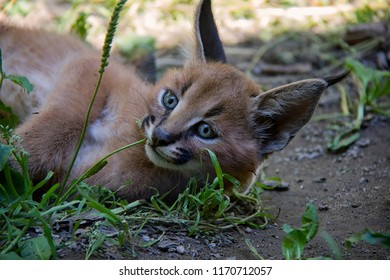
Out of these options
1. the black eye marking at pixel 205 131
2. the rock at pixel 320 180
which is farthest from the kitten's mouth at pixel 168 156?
the rock at pixel 320 180

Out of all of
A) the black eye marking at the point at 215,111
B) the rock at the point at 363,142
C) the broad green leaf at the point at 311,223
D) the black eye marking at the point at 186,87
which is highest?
the black eye marking at the point at 186,87

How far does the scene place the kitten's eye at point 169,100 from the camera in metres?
3.97

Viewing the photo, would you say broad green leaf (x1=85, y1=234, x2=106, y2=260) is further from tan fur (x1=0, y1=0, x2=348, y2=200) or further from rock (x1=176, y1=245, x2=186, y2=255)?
tan fur (x1=0, y1=0, x2=348, y2=200)

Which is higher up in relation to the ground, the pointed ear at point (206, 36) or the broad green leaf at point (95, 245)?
the pointed ear at point (206, 36)

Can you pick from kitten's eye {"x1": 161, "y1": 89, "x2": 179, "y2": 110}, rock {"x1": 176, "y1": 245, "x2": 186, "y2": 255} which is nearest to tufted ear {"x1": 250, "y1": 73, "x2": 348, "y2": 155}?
kitten's eye {"x1": 161, "y1": 89, "x2": 179, "y2": 110}

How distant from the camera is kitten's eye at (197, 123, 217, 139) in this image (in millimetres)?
3824

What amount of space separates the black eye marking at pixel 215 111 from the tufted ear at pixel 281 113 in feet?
0.91

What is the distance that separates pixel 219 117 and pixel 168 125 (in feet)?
1.18

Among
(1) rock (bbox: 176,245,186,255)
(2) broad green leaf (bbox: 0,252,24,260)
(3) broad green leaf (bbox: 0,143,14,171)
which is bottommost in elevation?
(1) rock (bbox: 176,245,186,255)

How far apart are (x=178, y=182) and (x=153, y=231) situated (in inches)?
19.8

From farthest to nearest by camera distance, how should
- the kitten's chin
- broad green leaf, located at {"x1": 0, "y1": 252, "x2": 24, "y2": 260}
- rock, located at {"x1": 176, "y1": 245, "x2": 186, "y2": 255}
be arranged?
1. the kitten's chin
2. rock, located at {"x1": 176, "y1": 245, "x2": 186, "y2": 255}
3. broad green leaf, located at {"x1": 0, "y1": 252, "x2": 24, "y2": 260}

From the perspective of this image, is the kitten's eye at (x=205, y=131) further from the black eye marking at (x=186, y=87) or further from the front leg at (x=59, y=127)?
the front leg at (x=59, y=127)

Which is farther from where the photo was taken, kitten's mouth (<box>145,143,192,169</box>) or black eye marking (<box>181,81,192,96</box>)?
black eye marking (<box>181,81,192,96</box>)

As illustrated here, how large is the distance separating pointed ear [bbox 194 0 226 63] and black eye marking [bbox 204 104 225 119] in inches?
22.1
